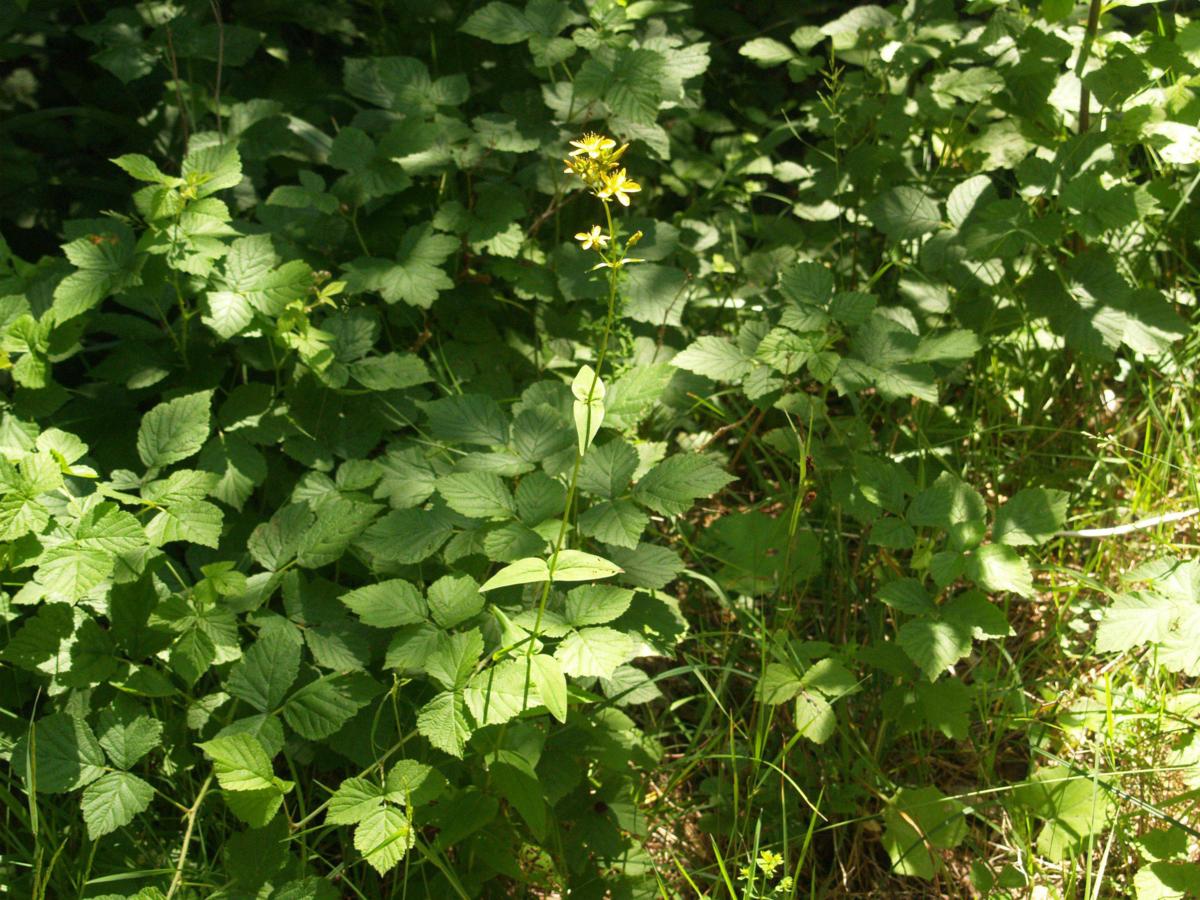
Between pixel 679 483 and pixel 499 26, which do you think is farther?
pixel 499 26

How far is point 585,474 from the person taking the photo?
1.79 metres

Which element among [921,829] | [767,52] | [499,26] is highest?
[499,26]

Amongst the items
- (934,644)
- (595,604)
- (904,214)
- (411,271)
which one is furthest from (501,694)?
(904,214)

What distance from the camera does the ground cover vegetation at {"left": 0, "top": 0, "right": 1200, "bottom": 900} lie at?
5.47 ft

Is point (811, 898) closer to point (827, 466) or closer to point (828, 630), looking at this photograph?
point (828, 630)

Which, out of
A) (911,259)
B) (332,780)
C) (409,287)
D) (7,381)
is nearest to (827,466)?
(911,259)

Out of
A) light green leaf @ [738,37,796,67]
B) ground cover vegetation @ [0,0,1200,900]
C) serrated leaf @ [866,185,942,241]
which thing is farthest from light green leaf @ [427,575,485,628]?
light green leaf @ [738,37,796,67]

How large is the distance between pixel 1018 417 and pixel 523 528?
4.16 ft

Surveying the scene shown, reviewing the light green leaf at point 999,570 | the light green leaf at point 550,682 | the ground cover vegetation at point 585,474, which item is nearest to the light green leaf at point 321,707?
the ground cover vegetation at point 585,474

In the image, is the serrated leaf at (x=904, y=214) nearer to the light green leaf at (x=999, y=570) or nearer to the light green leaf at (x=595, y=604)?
the light green leaf at (x=999, y=570)

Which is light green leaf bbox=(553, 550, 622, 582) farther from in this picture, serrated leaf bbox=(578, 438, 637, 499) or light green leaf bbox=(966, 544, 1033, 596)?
light green leaf bbox=(966, 544, 1033, 596)

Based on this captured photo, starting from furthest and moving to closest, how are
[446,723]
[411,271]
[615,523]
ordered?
[411,271]
[615,523]
[446,723]

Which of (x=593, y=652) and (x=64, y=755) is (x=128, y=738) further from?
(x=593, y=652)

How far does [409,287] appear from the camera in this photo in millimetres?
2227
